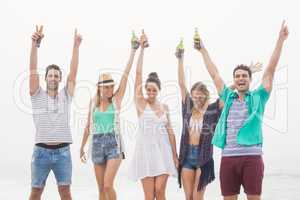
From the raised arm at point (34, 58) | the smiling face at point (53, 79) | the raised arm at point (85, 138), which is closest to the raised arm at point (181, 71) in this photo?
the raised arm at point (85, 138)

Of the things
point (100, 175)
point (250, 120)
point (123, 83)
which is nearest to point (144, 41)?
point (123, 83)

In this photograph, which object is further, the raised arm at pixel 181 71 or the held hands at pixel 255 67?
the raised arm at pixel 181 71

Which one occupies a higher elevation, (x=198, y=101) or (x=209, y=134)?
(x=198, y=101)

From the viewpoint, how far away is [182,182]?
267 inches

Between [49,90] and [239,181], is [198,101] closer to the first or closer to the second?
[239,181]

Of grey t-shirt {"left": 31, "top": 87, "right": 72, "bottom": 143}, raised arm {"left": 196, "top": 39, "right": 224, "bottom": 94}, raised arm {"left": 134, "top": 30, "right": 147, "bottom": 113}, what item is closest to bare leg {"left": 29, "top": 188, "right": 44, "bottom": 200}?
grey t-shirt {"left": 31, "top": 87, "right": 72, "bottom": 143}

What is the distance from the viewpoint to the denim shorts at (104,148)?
21.9 feet

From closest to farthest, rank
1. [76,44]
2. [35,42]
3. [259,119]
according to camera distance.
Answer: [259,119] → [35,42] → [76,44]

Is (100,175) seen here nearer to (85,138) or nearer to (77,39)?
(85,138)

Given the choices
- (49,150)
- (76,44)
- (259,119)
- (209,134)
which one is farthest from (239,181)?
(76,44)

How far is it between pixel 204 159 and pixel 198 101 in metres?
0.92

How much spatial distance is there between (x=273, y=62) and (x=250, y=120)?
2.57 ft

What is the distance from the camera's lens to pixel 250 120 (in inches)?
212

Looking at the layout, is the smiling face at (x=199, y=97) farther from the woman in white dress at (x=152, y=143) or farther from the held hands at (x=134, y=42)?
the held hands at (x=134, y=42)
